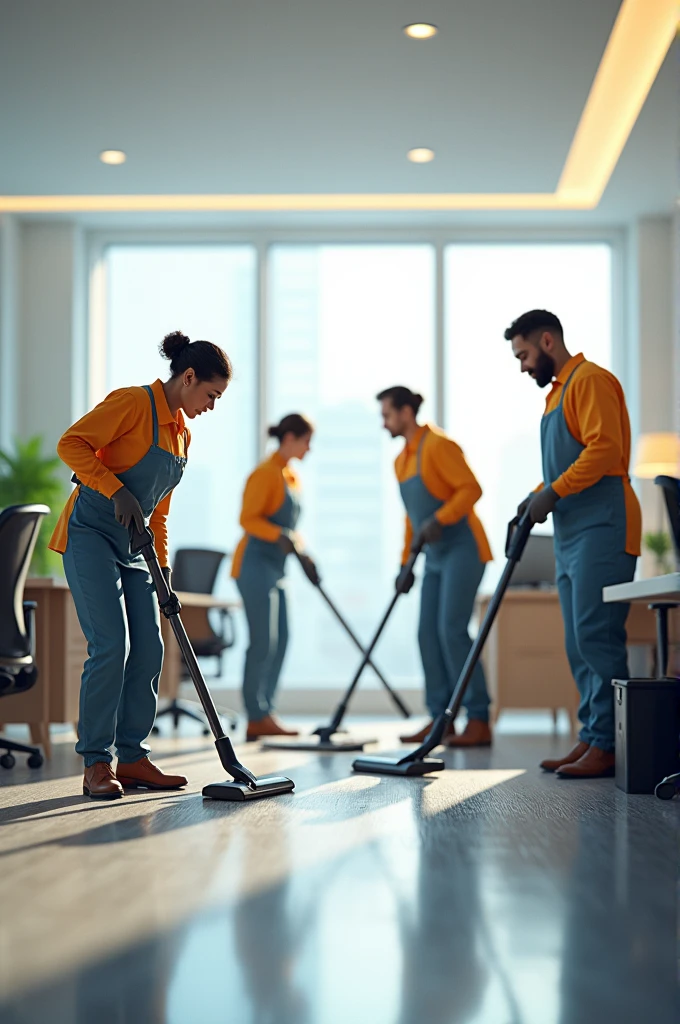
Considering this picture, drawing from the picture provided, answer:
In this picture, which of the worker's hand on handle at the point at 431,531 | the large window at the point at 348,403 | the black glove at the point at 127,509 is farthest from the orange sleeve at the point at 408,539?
the large window at the point at 348,403

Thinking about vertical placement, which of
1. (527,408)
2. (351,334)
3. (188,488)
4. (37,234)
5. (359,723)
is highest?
(37,234)

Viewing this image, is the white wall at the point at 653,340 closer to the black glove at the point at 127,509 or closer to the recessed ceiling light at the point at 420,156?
the recessed ceiling light at the point at 420,156

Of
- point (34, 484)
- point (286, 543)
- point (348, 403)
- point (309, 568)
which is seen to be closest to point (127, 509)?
point (286, 543)

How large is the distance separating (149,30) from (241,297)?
3.01m

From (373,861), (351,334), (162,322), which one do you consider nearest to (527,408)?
(351,334)

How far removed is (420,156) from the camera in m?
6.65

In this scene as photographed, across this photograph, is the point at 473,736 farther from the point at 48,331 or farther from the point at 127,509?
the point at 48,331

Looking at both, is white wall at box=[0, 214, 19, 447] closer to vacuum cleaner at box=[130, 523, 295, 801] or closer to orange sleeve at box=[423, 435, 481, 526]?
orange sleeve at box=[423, 435, 481, 526]

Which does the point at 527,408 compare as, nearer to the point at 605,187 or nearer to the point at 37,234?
the point at 605,187

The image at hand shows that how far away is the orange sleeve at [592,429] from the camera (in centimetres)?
348

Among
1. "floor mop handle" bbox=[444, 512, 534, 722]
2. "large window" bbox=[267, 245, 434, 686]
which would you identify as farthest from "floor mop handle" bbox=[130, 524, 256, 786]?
"large window" bbox=[267, 245, 434, 686]

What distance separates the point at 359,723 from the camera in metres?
6.60

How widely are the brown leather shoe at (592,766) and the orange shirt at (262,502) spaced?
1881mm

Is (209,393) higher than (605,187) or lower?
lower
